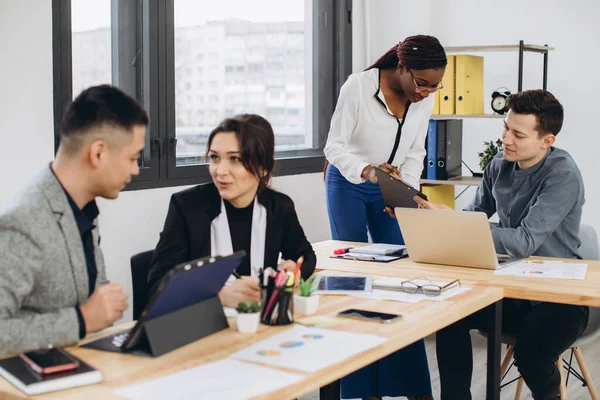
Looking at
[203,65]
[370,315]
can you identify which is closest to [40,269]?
[370,315]

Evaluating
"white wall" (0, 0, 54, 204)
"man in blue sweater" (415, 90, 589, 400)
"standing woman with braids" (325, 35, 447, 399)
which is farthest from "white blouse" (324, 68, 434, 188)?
"white wall" (0, 0, 54, 204)

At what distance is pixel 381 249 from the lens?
2.83m

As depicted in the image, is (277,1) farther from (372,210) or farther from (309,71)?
(372,210)

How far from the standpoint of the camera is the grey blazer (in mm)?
1491

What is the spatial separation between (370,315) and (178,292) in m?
0.50

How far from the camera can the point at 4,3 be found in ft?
9.70

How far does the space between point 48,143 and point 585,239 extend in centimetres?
210

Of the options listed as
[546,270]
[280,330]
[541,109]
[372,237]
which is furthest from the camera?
[372,237]

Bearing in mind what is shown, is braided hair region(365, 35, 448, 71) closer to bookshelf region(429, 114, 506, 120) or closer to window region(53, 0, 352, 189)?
window region(53, 0, 352, 189)

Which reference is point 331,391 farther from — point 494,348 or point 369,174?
point 369,174

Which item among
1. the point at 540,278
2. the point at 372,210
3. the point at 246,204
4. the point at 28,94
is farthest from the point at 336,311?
the point at 28,94

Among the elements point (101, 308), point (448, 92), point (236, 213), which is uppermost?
A: point (448, 92)

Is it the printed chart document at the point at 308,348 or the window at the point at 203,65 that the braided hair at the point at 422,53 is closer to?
the window at the point at 203,65

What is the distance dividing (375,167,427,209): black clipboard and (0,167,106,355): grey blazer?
4.19ft
